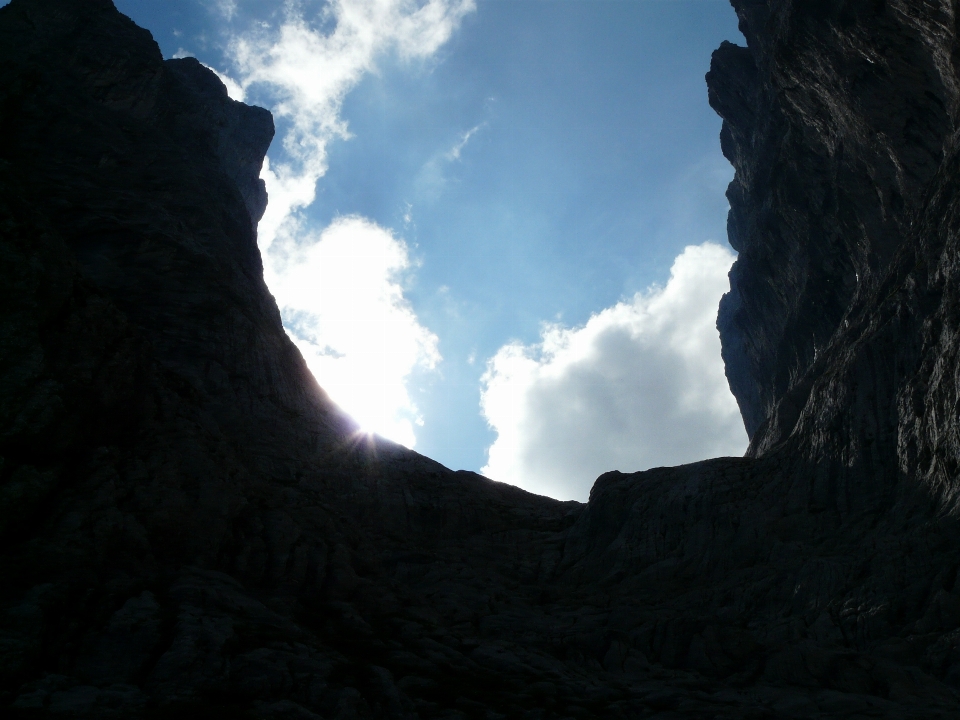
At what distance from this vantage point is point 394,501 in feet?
136

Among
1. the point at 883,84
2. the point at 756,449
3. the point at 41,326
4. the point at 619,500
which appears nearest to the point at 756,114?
the point at 883,84

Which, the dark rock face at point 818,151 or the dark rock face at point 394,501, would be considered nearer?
the dark rock face at point 394,501

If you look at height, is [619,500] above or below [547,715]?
above

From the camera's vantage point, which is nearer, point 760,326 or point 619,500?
point 619,500

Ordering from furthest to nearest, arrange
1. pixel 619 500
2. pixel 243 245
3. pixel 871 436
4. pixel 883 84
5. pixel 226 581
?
pixel 243 245 < pixel 883 84 < pixel 619 500 < pixel 871 436 < pixel 226 581

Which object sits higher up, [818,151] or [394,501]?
[818,151]

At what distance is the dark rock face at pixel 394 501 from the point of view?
1959cm

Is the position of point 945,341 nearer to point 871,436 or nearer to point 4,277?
point 871,436

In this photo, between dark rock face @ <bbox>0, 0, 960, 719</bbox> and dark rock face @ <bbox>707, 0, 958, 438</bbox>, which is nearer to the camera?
dark rock face @ <bbox>0, 0, 960, 719</bbox>

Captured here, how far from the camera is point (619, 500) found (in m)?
40.5

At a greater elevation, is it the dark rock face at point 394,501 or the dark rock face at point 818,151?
the dark rock face at point 818,151

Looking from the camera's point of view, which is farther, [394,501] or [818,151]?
[818,151]

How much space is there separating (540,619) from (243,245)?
4015cm

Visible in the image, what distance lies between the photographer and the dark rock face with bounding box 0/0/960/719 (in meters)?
19.6
